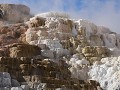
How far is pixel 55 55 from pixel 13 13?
11725mm

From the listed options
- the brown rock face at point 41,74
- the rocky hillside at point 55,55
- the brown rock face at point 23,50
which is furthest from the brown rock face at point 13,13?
the brown rock face at point 41,74

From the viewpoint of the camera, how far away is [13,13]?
1780 inches

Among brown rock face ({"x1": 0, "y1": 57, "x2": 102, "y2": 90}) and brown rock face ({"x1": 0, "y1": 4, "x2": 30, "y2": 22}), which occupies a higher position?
brown rock face ({"x1": 0, "y1": 4, "x2": 30, "y2": 22})

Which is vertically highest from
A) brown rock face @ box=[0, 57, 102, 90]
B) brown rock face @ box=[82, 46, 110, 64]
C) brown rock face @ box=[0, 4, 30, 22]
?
brown rock face @ box=[0, 4, 30, 22]

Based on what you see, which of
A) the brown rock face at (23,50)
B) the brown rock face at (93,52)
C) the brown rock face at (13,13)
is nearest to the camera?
the brown rock face at (23,50)

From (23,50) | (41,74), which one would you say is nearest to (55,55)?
(23,50)

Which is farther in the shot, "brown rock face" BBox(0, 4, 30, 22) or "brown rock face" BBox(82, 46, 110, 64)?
"brown rock face" BBox(0, 4, 30, 22)

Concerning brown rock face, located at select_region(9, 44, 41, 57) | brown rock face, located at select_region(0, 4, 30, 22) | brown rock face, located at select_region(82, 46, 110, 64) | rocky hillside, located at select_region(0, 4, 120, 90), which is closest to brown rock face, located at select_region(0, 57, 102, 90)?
rocky hillside, located at select_region(0, 4, 120, 90)

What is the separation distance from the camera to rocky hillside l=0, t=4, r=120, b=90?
27.6 meters

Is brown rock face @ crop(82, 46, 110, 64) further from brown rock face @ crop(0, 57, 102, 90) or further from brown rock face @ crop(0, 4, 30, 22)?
brown rock face @ crop(0, 4, 30, 22)

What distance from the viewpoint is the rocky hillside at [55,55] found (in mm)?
27609

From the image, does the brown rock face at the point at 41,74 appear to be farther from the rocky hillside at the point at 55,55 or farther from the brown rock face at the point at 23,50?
the brown rock face at the point at 23,50

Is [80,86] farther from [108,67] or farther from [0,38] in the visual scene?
[0,38]

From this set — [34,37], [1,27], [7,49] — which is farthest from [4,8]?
[7,49]
